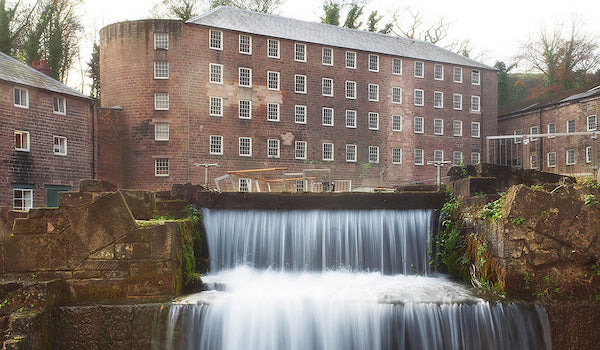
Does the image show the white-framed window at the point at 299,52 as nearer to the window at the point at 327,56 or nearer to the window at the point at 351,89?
the window at the point at 327,56

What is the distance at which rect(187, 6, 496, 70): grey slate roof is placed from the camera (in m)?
39.5

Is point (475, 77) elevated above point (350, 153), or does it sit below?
above

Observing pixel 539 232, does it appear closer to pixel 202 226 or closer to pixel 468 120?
pixel 202 226

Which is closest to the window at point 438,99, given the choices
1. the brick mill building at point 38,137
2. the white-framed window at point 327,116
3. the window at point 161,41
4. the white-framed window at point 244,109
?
the white-framed window at point 327,116

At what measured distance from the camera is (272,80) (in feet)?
132

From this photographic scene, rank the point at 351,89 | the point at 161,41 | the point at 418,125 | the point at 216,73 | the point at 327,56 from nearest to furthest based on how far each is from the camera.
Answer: the point at 161,41 < the point at 216,73 < the point at 327,56 < the point at 351,89 < the point at 418,125

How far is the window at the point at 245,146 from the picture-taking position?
3862 centimetres

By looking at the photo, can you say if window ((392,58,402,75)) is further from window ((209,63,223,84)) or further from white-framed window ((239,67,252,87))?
window ((209,63,223,84))

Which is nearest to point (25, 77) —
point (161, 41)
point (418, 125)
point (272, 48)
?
point (161, 41)

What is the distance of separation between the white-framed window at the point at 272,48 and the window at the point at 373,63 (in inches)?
347

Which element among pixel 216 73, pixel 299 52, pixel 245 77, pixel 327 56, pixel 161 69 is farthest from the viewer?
pixel 327 56

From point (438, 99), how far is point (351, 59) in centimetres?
967

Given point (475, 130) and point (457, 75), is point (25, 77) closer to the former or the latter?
point (457, 75)

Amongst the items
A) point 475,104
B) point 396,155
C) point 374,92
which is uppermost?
point 374,92
